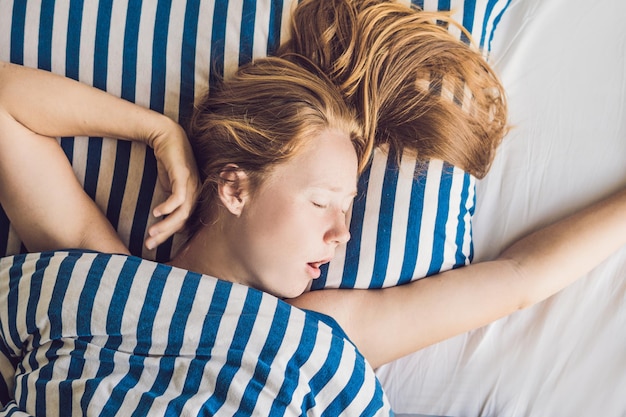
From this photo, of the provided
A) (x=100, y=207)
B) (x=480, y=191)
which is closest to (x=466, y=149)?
(x=480, y=191)

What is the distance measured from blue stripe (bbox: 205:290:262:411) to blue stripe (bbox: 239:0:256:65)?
448 millimetres

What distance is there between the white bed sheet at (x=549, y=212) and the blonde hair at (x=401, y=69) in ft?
0.31

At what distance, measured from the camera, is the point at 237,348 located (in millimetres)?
1122

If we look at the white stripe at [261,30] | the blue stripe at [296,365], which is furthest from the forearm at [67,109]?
the blue stripe at [296,365]

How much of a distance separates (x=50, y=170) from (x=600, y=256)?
933 mm

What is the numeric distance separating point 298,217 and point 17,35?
65cm

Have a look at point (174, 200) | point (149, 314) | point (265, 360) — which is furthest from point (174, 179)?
point (265, 360)

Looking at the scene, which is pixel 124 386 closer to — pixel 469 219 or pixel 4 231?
pixel 4 231

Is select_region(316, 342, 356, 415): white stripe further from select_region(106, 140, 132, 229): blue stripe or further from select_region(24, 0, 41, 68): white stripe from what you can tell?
select_region(24, 0, 41, 68): white stripe

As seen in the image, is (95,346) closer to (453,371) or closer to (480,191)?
(453,371)

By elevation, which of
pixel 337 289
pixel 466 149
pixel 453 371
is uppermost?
pixel 466 149

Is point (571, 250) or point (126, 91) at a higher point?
point (126, 91)

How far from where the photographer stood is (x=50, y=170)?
127cm

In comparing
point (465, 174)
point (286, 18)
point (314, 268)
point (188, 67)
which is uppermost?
point (286, 18)
